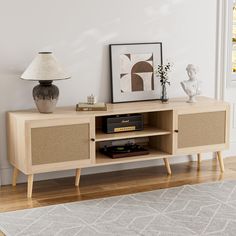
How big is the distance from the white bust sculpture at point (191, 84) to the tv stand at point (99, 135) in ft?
0.27

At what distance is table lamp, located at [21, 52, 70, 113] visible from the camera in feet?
13.9

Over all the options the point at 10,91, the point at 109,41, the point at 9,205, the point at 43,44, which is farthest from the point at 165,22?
the point at 9,205

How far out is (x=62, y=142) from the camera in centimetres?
428

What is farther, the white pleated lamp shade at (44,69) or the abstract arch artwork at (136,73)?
the abstract arch artwork at (136,73)

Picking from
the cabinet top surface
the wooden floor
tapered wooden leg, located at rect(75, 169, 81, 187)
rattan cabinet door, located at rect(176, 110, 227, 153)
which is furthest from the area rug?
the cabinet top surface

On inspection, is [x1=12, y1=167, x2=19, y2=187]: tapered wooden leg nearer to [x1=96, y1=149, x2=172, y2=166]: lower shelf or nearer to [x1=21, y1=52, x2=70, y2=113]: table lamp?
[x1=21, y1=52, x2=70, y2=113]: table lamp

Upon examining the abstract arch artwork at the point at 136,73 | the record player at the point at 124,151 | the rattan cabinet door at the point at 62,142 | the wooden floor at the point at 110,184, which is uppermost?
the abstract arch artwork at the point at 136,73

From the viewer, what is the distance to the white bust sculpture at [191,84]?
482cm

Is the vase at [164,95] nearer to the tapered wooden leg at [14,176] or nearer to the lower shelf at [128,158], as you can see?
the lower shelf at [128,158]

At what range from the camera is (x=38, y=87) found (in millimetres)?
4320

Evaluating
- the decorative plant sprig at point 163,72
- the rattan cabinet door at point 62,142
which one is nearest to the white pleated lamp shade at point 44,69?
the rattan cabinet door at point 62,142

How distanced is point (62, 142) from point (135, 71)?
38.9 inches

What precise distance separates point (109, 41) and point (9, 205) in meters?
1.56

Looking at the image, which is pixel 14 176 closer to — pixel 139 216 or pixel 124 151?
pixel 124 151
